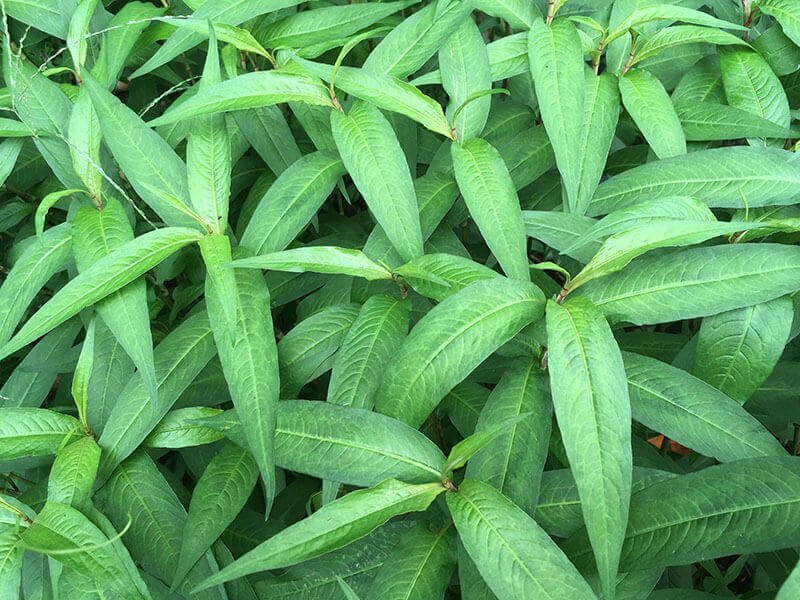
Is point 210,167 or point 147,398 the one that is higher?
point 210,167

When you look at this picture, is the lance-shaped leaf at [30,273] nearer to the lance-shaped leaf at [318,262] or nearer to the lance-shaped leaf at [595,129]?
the lance-shaped leaf at [318,262]

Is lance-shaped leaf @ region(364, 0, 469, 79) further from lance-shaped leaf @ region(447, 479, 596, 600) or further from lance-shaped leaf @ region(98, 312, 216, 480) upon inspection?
lance-shaped leaf @ region(447, 479, 596, 600)

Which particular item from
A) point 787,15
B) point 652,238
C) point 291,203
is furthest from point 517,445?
point 787,15

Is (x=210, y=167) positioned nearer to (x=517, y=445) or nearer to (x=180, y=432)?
(x=180, y=432)

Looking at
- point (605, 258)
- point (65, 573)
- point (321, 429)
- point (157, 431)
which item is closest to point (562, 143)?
point (605, 258)

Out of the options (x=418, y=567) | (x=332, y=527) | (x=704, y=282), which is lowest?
(x=418, y=567)

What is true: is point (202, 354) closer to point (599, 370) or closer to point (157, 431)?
point (157, 431)

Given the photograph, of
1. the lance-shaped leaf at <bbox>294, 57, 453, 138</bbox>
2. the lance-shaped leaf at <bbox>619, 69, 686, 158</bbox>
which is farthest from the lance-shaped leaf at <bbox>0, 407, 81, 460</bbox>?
the lance-shaped leaf at <bbox>619, 69, 686, 158</bbox>
